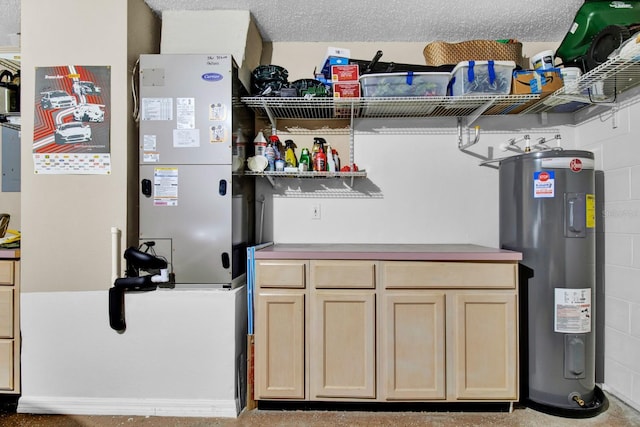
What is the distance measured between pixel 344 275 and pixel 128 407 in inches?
54.7

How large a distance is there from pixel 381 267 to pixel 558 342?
1079 millimetres

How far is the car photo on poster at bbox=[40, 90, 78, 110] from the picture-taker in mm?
1901

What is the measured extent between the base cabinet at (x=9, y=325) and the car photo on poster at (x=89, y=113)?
2.92 feet

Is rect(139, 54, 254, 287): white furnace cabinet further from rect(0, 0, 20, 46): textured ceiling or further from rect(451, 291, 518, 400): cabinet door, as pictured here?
rect(451, 291, 518, 400): cabinet door

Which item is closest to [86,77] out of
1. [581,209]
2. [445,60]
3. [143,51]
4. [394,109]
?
[143,51]

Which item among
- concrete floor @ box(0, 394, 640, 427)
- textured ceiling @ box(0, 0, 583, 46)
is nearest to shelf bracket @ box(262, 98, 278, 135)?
textured ceiling @ box(0, 0, 583, 46)

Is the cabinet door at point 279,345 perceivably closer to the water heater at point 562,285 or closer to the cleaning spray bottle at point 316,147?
the cleaning spray bottle at point 316,147

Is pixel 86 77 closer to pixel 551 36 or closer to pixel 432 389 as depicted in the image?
pixel 432 389

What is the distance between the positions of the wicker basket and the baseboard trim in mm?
2456

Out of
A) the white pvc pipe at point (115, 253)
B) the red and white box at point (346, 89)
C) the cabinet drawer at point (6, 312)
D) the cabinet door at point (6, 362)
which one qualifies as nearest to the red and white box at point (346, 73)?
the red and white box at point (346, 89)

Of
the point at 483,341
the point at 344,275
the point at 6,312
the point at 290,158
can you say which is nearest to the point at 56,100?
the point at 6,312

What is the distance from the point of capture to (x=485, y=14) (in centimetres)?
213

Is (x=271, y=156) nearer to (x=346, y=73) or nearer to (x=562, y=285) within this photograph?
(x=346, y=73)

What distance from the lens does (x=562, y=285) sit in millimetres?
1912
